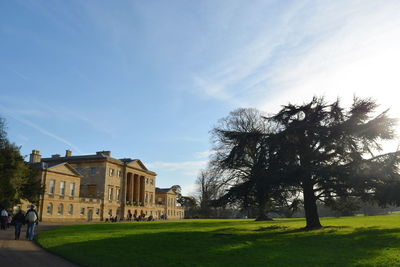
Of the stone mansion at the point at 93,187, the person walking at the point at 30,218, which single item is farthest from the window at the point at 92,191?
the person walking at the point at 30,218

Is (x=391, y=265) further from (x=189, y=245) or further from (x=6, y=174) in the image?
(x=6, y=174)

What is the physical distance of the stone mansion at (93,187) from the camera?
2088 inches

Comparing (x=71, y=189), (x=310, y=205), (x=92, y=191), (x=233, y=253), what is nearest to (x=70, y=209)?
(x=71, y=189)

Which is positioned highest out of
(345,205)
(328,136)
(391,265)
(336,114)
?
(336,114)

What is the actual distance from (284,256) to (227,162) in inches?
546

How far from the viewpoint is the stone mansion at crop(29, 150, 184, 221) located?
2088 inches

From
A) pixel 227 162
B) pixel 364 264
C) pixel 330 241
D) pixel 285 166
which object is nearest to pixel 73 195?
pixel 227 162

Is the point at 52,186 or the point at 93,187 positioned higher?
the point at 93,187

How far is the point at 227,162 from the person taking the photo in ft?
83.9

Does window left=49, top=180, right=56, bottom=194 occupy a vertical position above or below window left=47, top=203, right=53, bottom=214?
above

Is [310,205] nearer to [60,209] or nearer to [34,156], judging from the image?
[60,209]

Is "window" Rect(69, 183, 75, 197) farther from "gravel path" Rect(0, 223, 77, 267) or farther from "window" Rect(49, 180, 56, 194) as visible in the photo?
"gravel path" Rect(0, 223, 77, 267)

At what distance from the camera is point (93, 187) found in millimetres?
66375

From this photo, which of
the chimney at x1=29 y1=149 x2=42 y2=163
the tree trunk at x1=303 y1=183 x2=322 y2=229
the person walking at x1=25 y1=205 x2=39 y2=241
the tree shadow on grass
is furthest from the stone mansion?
the tree trunk at x1=303 y1=183 x2=322 y2=229
